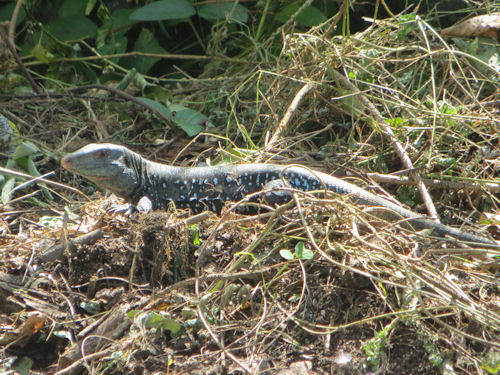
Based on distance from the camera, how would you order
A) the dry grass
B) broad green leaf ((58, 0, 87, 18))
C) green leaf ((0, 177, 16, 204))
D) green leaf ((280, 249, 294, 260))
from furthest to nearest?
broad green leaf ((58, 0, 87, 18))
green leaf ((0, 177, 16, 204))
green leaf ((280, 249, 294, 260))
the dry grass

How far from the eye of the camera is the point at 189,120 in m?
6.49

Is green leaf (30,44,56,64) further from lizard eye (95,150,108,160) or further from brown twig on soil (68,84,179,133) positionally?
lizard eye (95,150,108,160)

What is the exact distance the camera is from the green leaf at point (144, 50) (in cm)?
750

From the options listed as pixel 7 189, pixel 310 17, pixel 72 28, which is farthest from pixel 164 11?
pixel 7 189

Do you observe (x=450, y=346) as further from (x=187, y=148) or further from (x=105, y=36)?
(x=105, y=36)

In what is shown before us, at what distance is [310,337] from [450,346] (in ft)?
2.42

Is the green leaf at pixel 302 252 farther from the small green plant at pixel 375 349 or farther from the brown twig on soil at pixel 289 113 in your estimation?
the brown twig on soil at pixel 289 113

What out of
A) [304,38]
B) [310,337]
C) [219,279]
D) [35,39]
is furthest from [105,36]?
[310,337]

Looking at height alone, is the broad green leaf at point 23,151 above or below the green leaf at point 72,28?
below

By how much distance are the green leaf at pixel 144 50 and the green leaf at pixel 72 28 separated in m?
0.50

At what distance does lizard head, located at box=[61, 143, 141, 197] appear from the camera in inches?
192

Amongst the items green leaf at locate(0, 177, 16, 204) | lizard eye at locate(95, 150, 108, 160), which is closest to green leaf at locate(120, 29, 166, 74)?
green leaf at locate(0, 177, 16, 204)

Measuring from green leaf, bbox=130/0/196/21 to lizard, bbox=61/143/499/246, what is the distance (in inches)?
95.3

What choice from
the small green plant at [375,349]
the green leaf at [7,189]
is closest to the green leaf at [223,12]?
the green leaf at [7,189]
